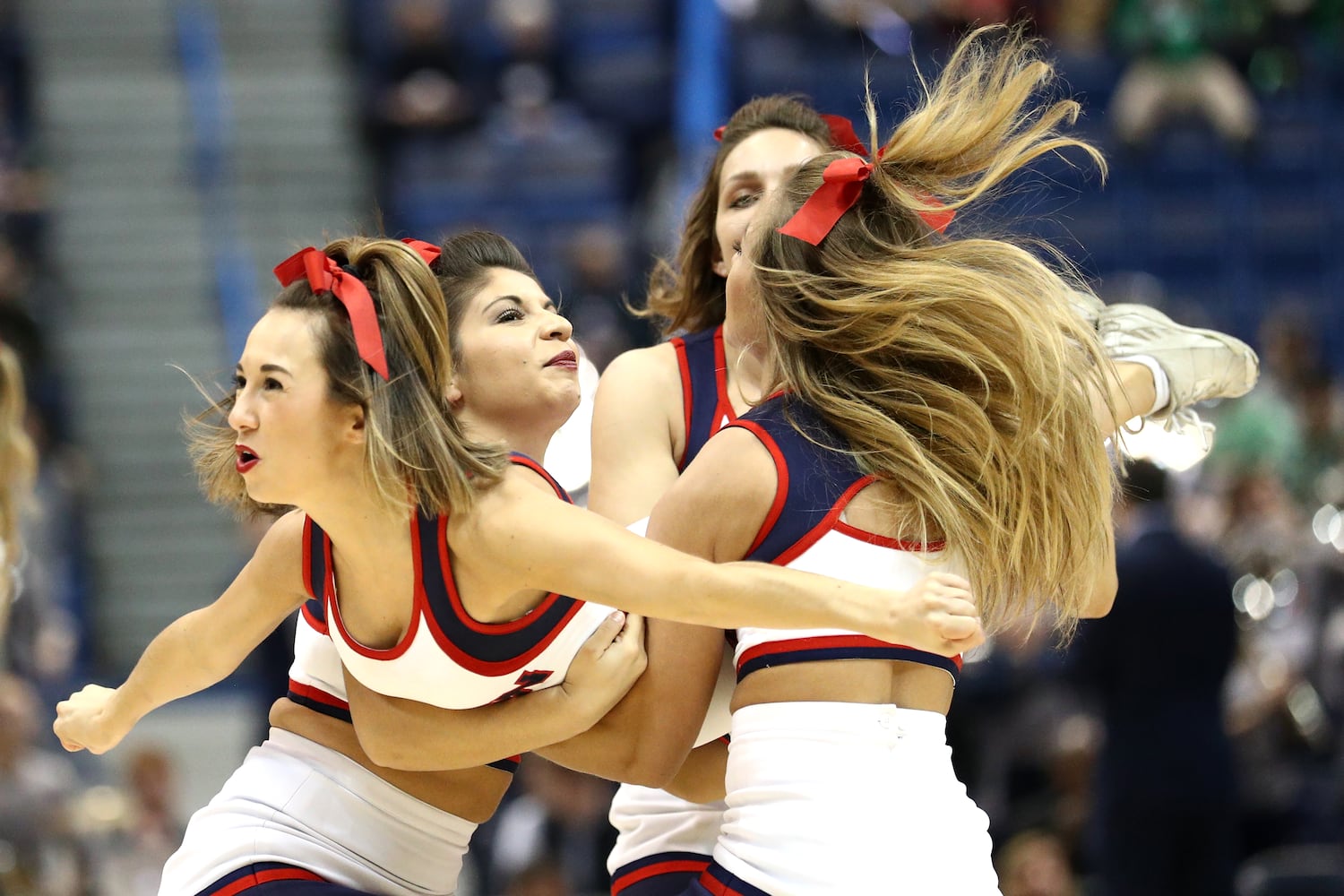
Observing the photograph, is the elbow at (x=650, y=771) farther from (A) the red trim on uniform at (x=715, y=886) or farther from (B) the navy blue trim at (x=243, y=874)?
(B) the navy blue trim at (x=243, y=874)

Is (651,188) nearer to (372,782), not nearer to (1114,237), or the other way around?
(1114,237)

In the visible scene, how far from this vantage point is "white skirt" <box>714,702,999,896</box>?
2.09 metres

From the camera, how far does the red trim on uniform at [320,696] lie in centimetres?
259

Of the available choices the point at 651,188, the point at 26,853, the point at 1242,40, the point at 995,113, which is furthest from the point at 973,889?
the point at 1242,40

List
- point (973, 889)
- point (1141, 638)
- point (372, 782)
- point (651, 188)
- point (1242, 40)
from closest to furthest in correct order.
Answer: point (973, 889), point (372, 782), point (1141, 638), point (651, 188), point (1242, 40)

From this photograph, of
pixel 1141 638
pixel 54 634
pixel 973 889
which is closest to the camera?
pixel 973 889

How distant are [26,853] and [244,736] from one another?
5.45 feet

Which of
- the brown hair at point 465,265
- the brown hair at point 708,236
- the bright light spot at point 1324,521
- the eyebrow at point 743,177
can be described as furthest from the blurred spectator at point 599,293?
the brown hair at point 465,265

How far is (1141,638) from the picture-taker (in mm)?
5281

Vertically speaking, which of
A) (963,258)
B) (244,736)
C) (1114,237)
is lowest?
(244,736)

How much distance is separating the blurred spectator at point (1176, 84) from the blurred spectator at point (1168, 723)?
14.5ft

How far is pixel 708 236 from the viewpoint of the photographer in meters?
3.06

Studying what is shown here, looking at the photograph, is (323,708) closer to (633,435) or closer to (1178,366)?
(633,435)

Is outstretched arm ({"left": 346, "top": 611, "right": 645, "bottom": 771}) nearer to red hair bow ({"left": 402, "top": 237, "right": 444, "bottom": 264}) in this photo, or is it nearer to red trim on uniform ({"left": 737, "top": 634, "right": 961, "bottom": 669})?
red trim on uniform ({"left": 737, "top": 634, "right": 961, "bottom": 669})
